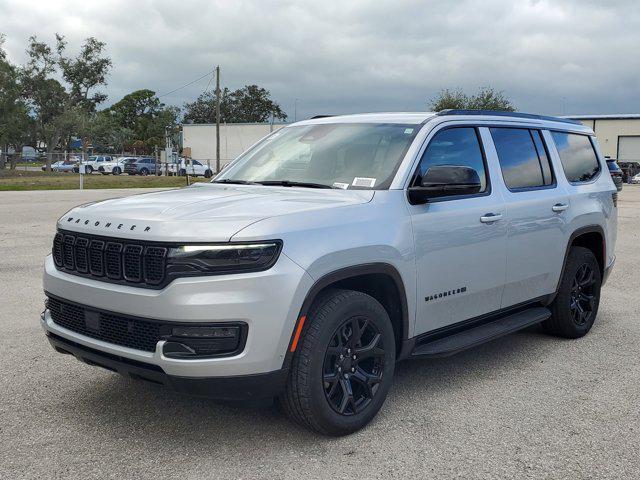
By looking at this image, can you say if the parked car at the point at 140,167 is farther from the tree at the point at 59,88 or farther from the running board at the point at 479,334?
the running board at the point at 479,334

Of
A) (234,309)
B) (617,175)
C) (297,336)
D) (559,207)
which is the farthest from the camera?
(617,175)

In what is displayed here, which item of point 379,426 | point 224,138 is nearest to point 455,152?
point 379,426

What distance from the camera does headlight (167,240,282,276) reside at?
3383 millimetres

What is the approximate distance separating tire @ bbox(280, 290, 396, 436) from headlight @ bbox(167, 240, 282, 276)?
0.49m

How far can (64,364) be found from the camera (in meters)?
5.17

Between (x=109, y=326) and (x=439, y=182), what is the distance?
209 centimetres

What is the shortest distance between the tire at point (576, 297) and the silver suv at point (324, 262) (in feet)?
0.67

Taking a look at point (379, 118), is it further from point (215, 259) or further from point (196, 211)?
point (215, 259)

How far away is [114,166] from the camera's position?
57.4 m

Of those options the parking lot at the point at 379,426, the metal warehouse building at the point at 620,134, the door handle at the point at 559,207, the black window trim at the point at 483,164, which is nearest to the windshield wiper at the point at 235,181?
the black window trim at the point at 483,164

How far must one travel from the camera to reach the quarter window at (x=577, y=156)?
605 centimetres

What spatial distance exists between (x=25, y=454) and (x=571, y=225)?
441cm

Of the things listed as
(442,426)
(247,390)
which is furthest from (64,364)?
(442,426)

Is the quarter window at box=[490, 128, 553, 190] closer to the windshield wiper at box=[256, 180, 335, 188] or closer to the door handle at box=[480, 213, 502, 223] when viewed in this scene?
the door handle at box=[480, 213, 502, 223]
